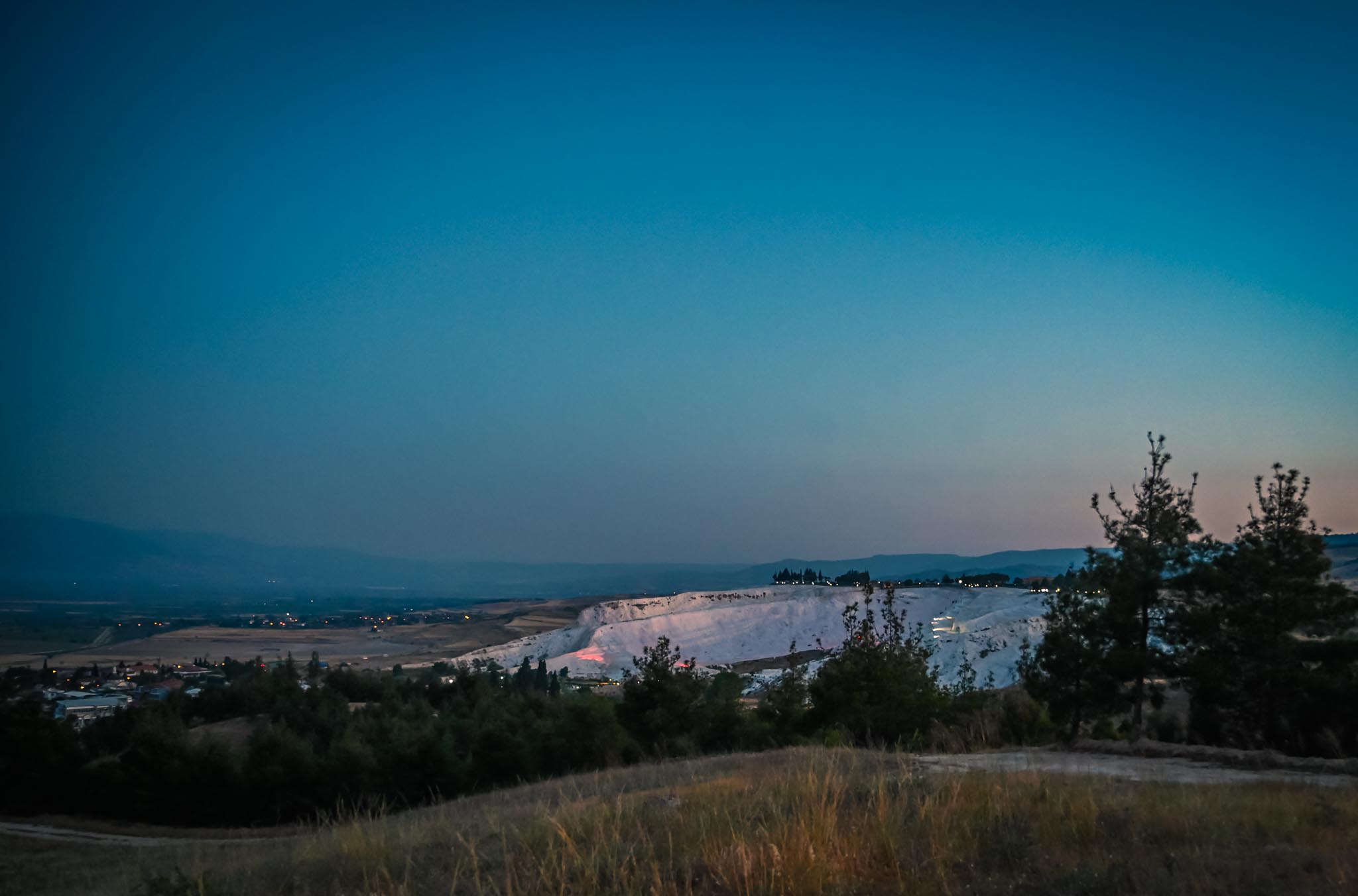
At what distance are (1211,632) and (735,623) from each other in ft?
227

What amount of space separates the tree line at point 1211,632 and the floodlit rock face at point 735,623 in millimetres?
38514

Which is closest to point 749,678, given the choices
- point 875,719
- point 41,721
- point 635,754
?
point 635,754

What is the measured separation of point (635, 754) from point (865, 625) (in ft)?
29.5

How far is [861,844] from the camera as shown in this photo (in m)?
5.16

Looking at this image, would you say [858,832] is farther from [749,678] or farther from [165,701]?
[749,678]

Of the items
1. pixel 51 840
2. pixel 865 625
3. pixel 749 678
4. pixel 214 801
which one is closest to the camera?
→ pixel 51 840

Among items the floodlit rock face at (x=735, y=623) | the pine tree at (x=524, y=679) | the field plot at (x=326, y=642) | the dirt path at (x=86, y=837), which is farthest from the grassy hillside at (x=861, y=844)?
the floodlit rock face at (x=735, y=623)

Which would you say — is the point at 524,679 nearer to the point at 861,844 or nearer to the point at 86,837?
the point at 86,837

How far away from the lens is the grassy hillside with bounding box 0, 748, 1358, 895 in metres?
4.68

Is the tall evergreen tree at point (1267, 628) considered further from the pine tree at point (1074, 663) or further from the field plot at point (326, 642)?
the field plot at point (326, 642)

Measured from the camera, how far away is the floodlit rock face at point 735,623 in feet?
234

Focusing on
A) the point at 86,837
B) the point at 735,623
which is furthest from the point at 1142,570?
the point at 735,623

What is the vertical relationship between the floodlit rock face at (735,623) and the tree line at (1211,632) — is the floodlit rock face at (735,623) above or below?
below

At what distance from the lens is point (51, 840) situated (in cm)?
2291
